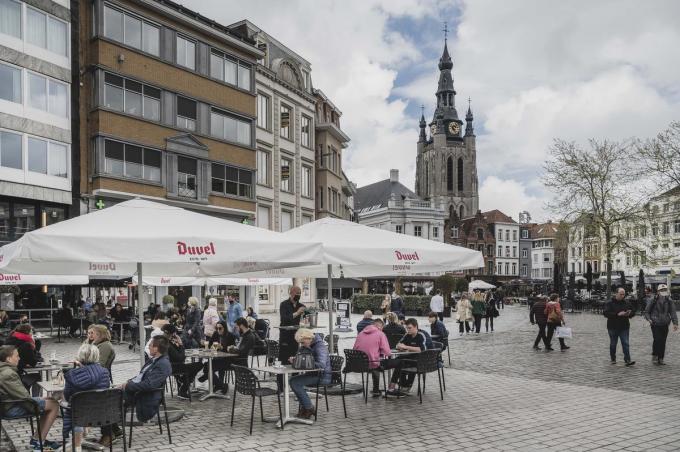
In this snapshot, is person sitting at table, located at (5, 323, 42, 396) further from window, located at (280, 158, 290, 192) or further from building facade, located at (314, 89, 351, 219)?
building facade, located at (314, 89, 351, 219)

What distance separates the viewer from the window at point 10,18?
27.2m

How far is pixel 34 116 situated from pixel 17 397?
23923 millimetres

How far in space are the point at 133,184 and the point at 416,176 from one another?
11963cm

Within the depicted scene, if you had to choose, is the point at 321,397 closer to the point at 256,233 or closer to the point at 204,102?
the point at 256,233

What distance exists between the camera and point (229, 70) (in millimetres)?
38625

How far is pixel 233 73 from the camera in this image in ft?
128

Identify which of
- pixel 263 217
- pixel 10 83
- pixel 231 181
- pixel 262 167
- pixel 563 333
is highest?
pixel 10 83

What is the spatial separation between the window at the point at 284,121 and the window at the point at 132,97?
46.7ft

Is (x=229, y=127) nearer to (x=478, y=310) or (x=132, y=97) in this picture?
(x=132, y=97)

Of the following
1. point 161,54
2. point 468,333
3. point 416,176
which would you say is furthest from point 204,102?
point 416,176

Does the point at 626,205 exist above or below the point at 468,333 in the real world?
above

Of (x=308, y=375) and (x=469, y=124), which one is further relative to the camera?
(x=469, y=124)

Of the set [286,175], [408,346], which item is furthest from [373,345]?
[286,175]

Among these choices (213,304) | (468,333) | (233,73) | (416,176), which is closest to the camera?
(213,304)
